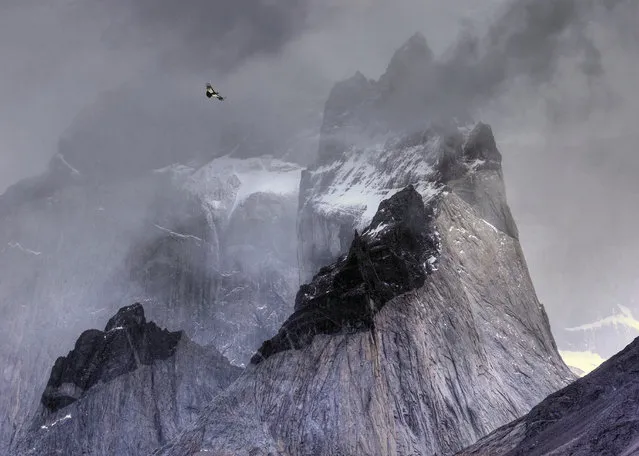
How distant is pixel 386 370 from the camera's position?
174 meters

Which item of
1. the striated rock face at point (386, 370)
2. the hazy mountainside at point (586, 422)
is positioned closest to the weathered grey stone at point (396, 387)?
the striated rock face at point (386, 370)

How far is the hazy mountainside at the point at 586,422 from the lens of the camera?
10688cm

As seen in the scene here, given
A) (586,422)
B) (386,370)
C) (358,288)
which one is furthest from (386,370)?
(586,422)

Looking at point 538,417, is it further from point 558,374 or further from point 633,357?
point 558,374

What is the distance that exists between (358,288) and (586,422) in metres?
75.0

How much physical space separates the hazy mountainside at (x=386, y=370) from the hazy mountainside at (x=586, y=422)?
25.6 metres

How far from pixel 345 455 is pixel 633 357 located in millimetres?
56017

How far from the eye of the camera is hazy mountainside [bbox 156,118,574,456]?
538 feet

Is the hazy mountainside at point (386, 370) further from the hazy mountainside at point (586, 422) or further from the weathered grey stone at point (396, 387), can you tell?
the hazy mountainside at point (586, 422)

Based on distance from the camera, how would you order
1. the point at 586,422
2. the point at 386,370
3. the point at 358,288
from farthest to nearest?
the point at 358,288
the point at 386,370
the point at 586,422

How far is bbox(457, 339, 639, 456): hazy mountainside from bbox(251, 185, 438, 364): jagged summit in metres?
47.5

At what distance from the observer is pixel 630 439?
103m

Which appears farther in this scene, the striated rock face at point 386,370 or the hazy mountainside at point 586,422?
the striated rock face at point 386,370

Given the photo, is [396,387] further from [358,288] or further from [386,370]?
[358,288]
